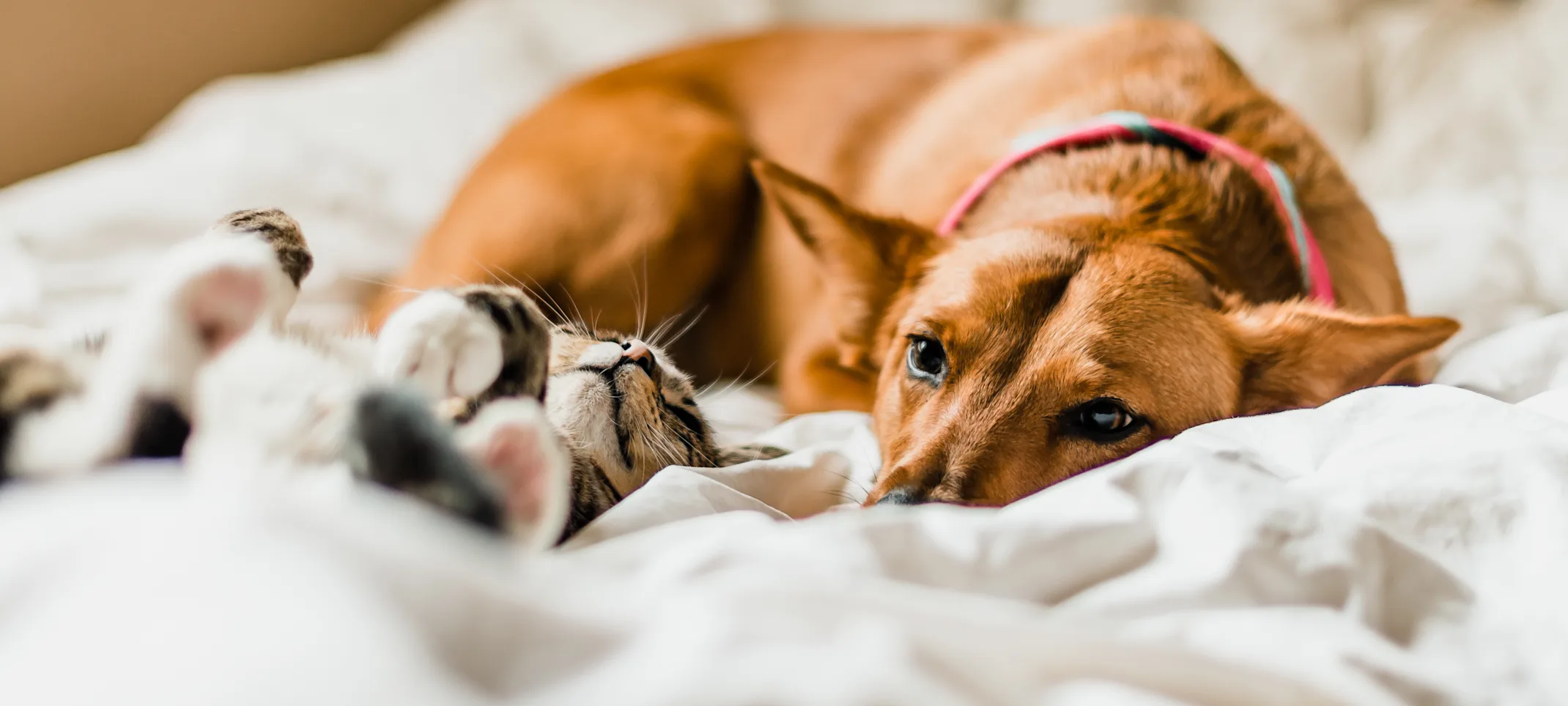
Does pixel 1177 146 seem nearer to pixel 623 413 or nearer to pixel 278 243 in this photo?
pixel 623 413

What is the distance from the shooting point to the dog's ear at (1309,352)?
46.0 inches

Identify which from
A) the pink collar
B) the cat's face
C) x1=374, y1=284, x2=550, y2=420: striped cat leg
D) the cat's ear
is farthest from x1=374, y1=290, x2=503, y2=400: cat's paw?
the pink collar

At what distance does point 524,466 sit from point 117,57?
1969 mm

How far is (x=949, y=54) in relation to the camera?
2.02 m

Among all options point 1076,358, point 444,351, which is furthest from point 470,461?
point 1076,358

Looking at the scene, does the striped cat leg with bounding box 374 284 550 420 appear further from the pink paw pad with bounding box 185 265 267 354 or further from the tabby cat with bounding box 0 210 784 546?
the pink paw pad with bounding box 185 265 267 354

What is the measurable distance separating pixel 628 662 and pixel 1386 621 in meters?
0.56

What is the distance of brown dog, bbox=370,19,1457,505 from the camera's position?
3.73ft

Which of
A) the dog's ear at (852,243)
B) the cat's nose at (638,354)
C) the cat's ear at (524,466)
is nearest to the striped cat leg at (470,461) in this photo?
the cat's ear at (524,466)

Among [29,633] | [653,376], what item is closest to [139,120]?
[653,376]

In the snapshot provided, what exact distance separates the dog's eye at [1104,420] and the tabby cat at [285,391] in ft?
1.82

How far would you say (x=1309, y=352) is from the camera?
1213 mm

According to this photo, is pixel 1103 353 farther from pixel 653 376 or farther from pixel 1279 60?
pixel 1279 60

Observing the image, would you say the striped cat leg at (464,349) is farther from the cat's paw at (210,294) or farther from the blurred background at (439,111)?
the blurred background at (439,111)
